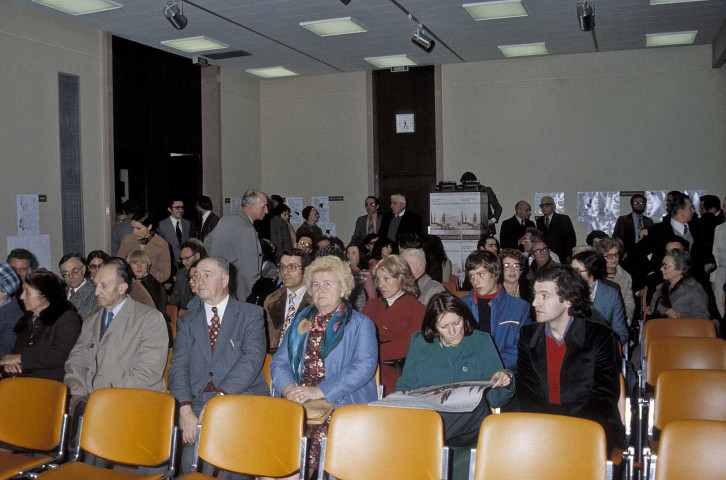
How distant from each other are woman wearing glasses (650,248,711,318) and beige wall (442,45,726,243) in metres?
5.82

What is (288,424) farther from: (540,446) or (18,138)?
(18,138)

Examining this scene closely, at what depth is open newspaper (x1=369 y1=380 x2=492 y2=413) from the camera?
3031 millimetres

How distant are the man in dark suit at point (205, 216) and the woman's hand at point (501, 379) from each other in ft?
24.3

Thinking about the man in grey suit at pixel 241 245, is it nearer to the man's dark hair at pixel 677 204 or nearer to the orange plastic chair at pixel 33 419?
the orange plastic chair at pixel 33 419

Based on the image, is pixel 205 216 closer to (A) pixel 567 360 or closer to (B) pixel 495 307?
(B) pixel 495 307

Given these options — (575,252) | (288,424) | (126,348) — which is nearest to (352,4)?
(575,252)

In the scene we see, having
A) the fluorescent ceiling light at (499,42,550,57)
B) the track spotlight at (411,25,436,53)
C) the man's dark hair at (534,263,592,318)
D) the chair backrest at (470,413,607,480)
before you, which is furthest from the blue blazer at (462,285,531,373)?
the fluorescent ceiling light at (499,42,550,57)

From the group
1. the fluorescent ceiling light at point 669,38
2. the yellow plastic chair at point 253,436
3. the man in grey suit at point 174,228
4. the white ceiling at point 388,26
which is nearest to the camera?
the yellow plastic chair at point 253,436

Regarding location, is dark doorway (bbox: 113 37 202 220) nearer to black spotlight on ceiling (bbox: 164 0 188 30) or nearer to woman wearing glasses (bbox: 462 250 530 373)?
black spotlight on ceiling (bbox: 164 0 188 30)

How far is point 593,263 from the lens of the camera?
16.2 ft

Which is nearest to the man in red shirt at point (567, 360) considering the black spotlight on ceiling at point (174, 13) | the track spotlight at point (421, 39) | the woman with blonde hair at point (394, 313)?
the woman with blonde hair at point (394, 313)

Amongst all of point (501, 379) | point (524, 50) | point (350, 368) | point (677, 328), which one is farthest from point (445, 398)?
point (524, 50)

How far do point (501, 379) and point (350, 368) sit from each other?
2.64ft

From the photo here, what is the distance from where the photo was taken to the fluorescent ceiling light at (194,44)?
9.73 meters
